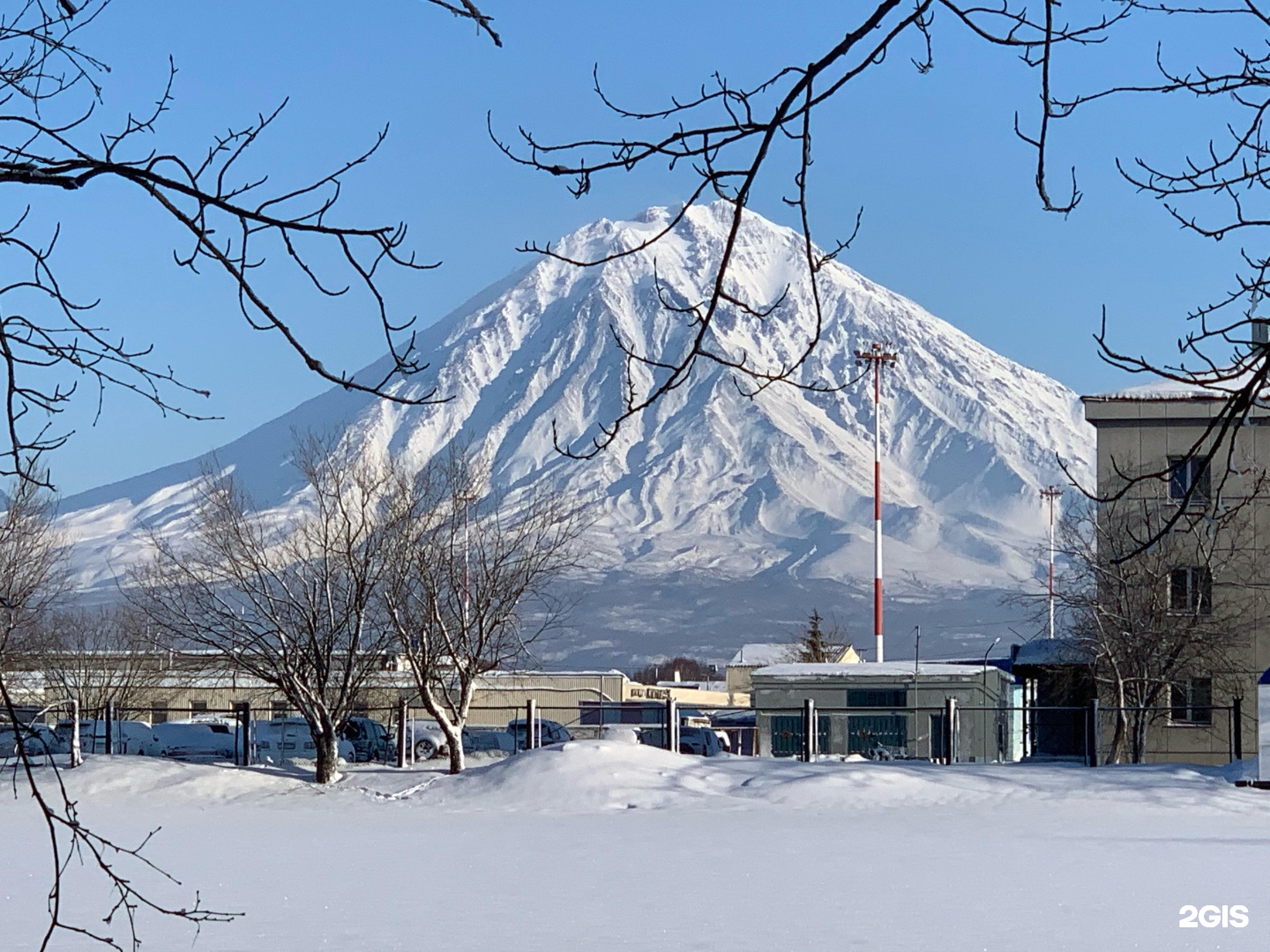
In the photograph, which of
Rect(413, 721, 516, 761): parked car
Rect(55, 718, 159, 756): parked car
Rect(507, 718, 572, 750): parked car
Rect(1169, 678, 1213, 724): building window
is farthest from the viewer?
Rect(1169, 678, 1213, 724): building window

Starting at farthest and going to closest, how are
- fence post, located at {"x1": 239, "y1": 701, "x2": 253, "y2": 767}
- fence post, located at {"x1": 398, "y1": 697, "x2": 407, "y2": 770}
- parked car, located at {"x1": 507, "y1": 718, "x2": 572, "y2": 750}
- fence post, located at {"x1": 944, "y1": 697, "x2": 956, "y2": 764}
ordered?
parked car, located at {"x1": 507, "y1": 718, "x2": 572, "y2": 750}, fence post, located at {"x1": 398, "y1": 697, "x2": 407, "y2": 770}, fence post, located at {"x1": 944, "y1": 697, "x2": 956, "y2": 764}, fence post, located at {"x1": 239, "y1": 701, "x2": 253, "y2": 767}

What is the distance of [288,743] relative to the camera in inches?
1447

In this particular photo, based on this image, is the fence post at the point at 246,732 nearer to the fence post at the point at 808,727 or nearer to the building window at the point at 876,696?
the fence post at the point at 808,727

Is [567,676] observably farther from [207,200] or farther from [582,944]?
[207,200]

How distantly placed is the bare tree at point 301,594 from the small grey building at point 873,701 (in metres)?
23.1

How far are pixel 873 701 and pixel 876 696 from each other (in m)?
0.28

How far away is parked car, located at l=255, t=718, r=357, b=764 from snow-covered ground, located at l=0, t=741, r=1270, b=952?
27.0ft

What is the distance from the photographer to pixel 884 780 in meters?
20.8

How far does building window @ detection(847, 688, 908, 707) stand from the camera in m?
50.5

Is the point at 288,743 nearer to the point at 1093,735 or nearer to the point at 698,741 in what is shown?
the point at 698,741

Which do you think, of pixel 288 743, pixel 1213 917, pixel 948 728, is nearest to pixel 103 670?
pixel 288 743

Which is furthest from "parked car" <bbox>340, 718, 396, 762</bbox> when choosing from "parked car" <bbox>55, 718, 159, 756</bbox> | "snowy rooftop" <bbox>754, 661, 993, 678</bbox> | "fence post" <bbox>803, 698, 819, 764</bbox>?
"snowy rooftop" <bbox>754, 661, 993, 678</bbox>

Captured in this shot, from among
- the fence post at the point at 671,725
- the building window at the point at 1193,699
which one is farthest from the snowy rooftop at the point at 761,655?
the fence post at the point at 671,725

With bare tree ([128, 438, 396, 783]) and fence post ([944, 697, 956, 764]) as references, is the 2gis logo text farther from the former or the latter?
fence post ([944, 697, 956, 764])
